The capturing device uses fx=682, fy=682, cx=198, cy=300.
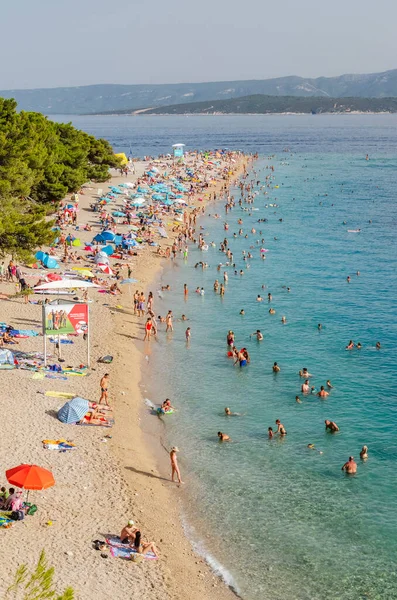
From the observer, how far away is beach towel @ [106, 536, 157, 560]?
14336 millimetres

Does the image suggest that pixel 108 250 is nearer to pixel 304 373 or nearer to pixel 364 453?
pixel 304 373

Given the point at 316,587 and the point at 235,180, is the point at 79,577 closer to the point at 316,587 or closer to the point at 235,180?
the point at 316,587

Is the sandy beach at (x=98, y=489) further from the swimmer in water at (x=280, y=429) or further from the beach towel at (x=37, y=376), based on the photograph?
the swimmer in water at (x=280, y=429)

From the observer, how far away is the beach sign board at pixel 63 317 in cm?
2334

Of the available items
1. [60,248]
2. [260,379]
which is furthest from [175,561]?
[60,248]

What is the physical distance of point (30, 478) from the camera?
585 inches

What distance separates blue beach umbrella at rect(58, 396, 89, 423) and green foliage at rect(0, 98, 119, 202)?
10810 millimetres

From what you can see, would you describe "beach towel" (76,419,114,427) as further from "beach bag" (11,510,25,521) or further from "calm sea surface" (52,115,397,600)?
"beach bag" (11,510,25,521)

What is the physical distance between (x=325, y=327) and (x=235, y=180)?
62663mm

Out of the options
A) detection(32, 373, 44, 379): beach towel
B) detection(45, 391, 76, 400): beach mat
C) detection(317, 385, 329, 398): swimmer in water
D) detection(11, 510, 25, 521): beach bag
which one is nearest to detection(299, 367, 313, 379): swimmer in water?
detection(317, 385, 329, 398): swimmer in water

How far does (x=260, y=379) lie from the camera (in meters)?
26.0

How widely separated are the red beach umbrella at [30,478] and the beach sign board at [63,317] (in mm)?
8804

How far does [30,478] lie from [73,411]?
5.28 m

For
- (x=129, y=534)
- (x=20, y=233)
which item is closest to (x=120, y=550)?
(x=129, y=534)
